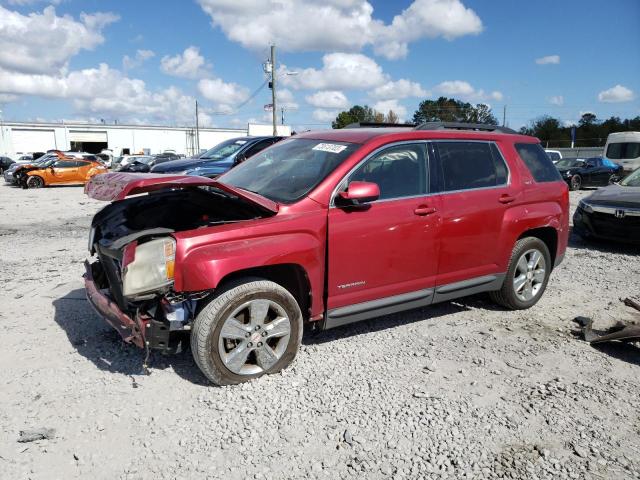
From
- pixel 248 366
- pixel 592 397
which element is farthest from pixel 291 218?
pixel 592 397

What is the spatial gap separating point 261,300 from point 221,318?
1.01ft

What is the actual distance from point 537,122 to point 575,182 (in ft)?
185

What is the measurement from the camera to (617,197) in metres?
7.97

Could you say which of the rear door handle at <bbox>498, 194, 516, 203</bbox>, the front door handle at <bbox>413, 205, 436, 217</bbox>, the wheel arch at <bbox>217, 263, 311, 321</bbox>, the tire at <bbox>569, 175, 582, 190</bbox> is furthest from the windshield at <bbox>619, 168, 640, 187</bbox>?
the tire at <bbox>569, 175, 582, 190</bbox>

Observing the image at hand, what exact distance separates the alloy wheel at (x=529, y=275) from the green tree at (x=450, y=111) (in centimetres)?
7327

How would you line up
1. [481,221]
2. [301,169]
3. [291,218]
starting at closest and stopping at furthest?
[291,218] → [301,169] → [481,221]

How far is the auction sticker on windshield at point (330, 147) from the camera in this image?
13.3 ft

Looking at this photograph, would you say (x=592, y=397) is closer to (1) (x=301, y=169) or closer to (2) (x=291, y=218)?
(2) (x=291, y=218)

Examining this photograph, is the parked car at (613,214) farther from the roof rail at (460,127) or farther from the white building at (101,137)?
the white building at (101,137)

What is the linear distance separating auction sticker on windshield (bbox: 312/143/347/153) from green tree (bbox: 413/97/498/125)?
74.3 meters

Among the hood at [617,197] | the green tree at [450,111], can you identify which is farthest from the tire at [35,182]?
the green tree at [450,111]

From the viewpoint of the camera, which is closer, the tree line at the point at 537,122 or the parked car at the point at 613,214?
the parked car at the point at 613,214

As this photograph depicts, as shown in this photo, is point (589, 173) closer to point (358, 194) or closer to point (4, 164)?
point (358, 194)

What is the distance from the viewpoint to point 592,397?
11.2 ft
